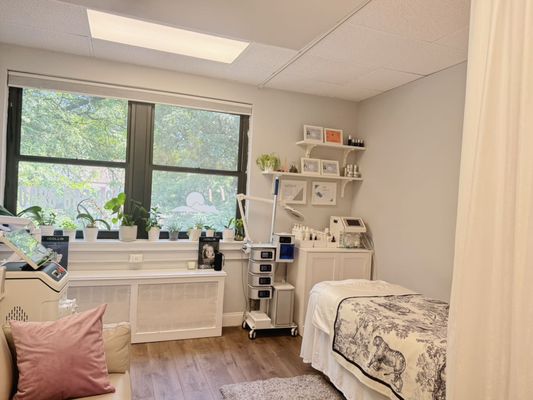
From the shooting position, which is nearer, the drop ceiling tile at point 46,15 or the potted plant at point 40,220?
the drop ceiling tile at point 46,15

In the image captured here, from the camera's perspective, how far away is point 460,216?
105 centimetres

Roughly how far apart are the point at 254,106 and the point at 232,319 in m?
2.26

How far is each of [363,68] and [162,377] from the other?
2.98 meters

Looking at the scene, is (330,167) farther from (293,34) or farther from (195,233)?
(293,34)

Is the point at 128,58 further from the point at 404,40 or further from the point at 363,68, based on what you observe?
the point at 404,40

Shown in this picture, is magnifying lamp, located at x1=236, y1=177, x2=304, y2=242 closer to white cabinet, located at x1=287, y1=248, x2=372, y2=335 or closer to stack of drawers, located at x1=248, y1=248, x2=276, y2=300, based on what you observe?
stack of drawers, located at x1=248, y1=248, x2=276, y2=300

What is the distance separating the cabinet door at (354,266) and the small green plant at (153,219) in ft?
6.13

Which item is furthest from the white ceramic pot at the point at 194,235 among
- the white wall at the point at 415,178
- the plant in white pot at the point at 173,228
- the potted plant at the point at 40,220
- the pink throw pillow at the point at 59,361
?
the pink throw pillow at the point at 59,361

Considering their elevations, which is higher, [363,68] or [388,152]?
[363,68]

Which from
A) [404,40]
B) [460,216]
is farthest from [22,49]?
[460,216]

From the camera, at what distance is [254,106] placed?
12.5ft

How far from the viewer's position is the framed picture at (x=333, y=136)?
13.0 ft

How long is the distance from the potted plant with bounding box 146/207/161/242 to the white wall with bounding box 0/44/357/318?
0.82 meters

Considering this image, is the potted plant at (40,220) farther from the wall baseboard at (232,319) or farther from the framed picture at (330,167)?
the framed picture at (330,167)
